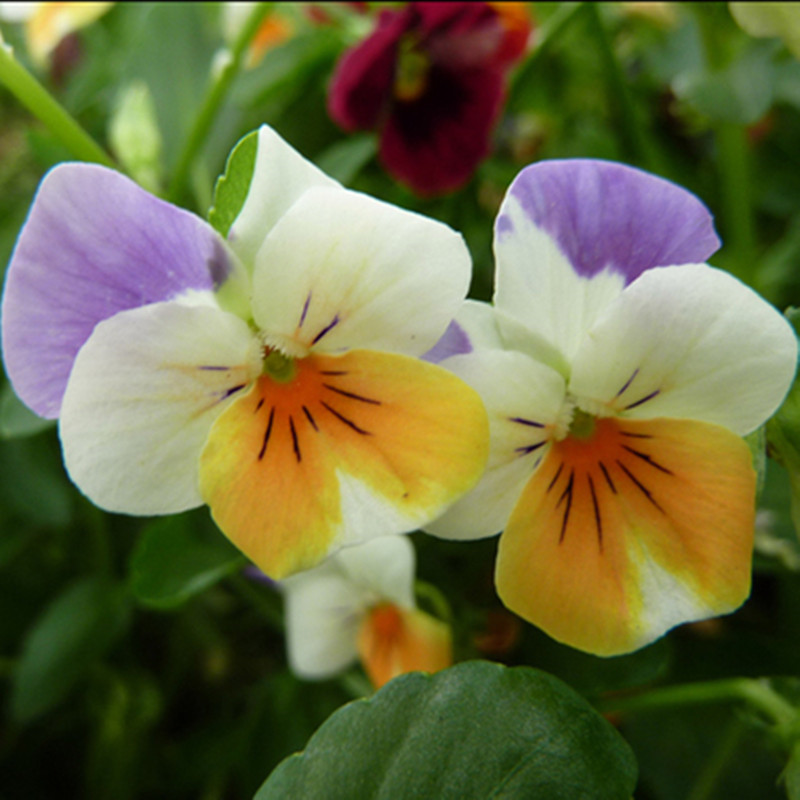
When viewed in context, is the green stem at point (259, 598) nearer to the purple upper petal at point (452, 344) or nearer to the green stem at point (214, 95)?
the green stem at point (214, 95)

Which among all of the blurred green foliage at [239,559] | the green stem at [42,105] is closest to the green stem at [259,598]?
the blurred green foliage at [239,559]

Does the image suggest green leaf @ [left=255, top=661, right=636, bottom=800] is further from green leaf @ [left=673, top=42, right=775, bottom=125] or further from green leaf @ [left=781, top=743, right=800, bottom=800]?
green leaf @ [left=673, top=42, right=775, bottom=125]

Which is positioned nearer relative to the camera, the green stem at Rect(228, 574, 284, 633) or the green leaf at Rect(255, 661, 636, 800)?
the green leaf at Rect(255, 661, 636, 800)

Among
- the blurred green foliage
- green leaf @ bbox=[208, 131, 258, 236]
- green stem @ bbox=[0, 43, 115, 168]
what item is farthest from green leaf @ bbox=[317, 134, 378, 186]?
green leaf @ bbox=[208, 131, 258, 236]

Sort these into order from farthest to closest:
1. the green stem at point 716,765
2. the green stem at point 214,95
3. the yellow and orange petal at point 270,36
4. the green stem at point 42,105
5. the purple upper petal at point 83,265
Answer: the yellow and orange petal at point 270,36 → the green stem at point 716,765 → the green stem at point 214,95 → the green stem at point 42,105 → the purple upper petal at point 83,265

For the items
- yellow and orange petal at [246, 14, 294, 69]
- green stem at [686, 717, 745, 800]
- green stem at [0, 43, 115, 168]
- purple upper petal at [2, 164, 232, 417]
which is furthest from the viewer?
yellow and orange petal at [246, 14, 294, 69]

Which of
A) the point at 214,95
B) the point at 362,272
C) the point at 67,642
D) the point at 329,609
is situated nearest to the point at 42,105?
the point at 214,95

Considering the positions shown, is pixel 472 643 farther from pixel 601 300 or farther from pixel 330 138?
pixel 330 138
